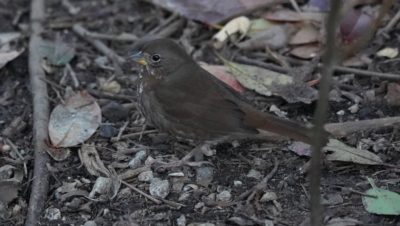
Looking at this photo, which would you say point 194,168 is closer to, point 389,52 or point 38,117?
point 38,117

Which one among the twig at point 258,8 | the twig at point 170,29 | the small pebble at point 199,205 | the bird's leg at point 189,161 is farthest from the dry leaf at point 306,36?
the small pebble at point 199,205

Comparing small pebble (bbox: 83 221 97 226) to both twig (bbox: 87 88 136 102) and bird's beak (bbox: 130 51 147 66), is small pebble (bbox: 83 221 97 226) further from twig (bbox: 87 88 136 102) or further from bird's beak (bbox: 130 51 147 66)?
twig (bbox: 87 88 136 102)

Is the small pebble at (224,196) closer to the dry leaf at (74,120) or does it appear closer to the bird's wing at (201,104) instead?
the bird's wing at (201,104)

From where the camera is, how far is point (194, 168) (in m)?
3.98

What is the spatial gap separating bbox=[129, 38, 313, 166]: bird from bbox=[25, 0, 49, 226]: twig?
616 mm

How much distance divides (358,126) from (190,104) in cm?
95

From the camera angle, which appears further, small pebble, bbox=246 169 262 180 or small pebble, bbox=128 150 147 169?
small pebble, bbox=128 150 147 169

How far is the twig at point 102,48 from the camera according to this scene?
4.96 m

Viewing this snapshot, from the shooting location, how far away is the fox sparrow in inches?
152

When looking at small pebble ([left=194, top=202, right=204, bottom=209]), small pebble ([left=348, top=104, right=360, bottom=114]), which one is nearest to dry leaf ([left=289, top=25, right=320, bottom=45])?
small pebble ([left=348, top=104, right=360, bottom=114])

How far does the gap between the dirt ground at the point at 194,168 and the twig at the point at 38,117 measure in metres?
0.06

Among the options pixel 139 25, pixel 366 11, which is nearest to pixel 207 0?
pixel 139 25

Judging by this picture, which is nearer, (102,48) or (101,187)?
(101,187)

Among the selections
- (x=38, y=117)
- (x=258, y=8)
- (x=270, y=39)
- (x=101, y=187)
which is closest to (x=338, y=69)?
(x=270, y=39)
